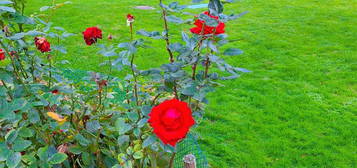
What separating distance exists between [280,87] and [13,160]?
3.10m

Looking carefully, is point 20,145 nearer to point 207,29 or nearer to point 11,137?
point 11,137

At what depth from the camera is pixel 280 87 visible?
380cm

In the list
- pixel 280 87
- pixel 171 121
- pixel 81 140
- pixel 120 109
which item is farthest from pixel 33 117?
Result: pixel 280 87

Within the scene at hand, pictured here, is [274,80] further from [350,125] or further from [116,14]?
[116,14]

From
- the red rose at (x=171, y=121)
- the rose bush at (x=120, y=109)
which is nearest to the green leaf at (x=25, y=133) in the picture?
the rose bush at (x=120, y=109)

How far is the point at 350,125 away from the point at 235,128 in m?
0.93

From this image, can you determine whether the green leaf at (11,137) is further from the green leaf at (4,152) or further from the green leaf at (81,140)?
the green leaf at (81,140)

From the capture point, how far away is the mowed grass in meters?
2.82

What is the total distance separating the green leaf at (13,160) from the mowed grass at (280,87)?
571 mm

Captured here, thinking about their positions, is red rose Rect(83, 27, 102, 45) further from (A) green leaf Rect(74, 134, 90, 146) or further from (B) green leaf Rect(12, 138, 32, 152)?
(B) green leaf Rect(12, 138, 32, 152)

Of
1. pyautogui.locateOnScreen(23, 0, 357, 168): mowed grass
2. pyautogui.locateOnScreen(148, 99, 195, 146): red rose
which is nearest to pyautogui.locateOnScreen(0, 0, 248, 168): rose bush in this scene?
pyautogui.locateOnScreen(148, 99, 195, 146): red rose

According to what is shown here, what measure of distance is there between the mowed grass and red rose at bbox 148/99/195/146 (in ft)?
1.76

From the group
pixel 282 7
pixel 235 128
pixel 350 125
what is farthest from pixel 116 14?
pixel 350 125

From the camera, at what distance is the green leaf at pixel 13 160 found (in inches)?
41.9
